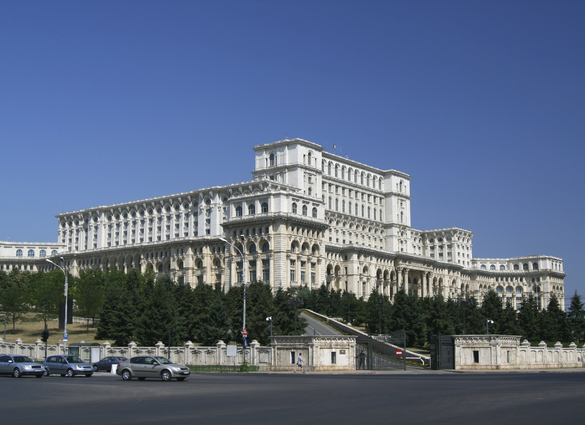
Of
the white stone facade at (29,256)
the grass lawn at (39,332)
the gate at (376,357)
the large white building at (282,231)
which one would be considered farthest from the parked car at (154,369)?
the white stone facade at (29,256)

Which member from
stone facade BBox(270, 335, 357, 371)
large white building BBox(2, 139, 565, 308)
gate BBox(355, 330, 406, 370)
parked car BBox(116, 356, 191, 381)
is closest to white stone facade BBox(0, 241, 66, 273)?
large white building BBox(2, 139, 565, 308)

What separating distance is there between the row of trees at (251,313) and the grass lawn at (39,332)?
2001mm

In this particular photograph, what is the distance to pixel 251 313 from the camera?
73875 millimetres

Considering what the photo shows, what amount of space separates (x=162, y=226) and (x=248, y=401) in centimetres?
13891

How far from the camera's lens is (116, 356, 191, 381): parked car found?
3725cm

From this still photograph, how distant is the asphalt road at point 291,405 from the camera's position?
19.1 metres

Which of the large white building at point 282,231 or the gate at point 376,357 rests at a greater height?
the large white building at point 282,231

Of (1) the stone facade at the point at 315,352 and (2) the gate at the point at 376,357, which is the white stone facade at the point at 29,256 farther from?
(1) the stone facade at the point at 315,352

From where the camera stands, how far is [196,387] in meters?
32.2

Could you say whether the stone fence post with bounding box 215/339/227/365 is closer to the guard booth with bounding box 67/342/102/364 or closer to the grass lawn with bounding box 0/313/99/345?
the guard booth with bounding box 67/342/102/364

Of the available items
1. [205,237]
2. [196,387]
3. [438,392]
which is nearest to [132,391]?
[196,387]

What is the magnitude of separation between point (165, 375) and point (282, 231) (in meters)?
80.3

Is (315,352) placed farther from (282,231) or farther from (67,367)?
(282,231)

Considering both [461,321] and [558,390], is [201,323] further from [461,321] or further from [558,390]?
[558,390]
